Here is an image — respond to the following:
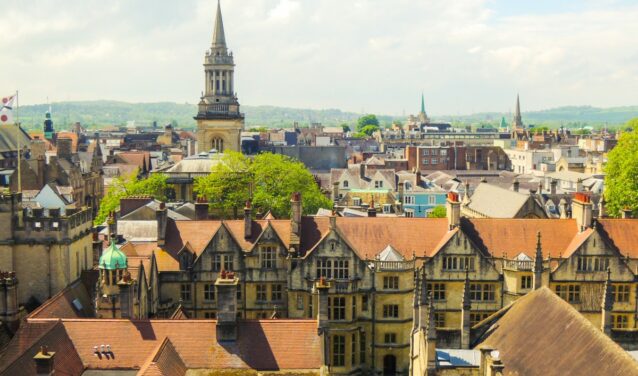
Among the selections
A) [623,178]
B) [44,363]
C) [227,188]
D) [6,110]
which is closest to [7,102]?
[6,110]

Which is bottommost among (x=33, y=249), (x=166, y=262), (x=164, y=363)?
(x=164, y=363)

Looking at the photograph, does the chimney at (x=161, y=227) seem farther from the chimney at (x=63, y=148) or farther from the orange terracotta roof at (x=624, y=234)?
A: the chimney at (x=63, y=148)

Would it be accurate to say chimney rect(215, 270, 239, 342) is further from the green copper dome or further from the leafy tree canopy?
the leafy tree canopy

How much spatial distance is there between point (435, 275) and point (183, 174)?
53002mm

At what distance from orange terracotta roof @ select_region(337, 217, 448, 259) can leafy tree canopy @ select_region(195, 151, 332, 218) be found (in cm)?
2635

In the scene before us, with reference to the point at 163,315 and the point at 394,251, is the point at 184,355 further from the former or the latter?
the point at 394,251

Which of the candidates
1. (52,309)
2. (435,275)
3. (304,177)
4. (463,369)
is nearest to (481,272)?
(435,275)

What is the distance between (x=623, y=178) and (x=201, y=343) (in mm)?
57317

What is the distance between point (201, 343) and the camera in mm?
34750

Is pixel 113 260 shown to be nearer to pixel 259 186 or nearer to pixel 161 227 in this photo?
pixel 161 227

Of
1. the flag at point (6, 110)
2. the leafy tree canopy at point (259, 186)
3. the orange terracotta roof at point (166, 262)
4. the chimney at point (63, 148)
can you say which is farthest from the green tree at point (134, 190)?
the flag at point (6, 110)

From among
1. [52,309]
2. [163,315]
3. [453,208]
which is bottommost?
[163,315]

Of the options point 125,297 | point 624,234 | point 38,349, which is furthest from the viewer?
point 624,234

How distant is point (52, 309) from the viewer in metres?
37.4
